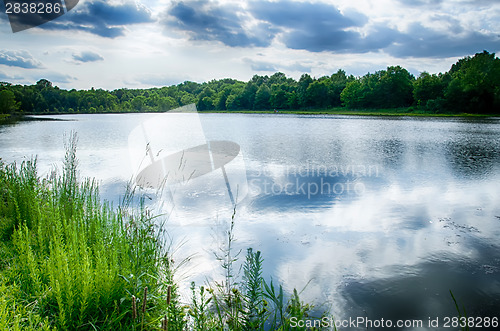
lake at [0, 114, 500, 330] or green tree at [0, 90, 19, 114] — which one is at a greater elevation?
green tree at [0, 90, 19, 114]

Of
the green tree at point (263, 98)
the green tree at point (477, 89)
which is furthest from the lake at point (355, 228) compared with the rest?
the green tree at point (263, 98)

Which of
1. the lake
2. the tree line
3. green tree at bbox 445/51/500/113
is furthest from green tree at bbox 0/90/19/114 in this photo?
green tree at bbox 445/51/500/113

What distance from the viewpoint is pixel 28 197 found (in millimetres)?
5699

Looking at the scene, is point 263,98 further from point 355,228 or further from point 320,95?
point 355,228

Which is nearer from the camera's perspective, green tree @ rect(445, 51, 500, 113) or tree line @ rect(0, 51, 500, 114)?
green tree @ rect(445, 51, 500, 113)

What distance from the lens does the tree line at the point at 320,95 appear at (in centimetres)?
6638

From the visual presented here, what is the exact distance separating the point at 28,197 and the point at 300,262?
458cm

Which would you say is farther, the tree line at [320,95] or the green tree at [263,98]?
the green tree at [263,98]

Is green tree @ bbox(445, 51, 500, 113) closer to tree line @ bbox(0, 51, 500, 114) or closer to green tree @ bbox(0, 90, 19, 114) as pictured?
tree line @ bbox(0, 51, 500, 114)

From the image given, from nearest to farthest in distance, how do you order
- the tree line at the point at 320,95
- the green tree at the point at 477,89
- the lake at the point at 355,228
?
the lake at the point at 355,228, the green tree at the point at 477,89, the tree line at the point at 320,95

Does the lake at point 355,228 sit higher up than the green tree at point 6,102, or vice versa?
the green tree at point 6,102

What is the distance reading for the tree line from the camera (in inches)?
2613

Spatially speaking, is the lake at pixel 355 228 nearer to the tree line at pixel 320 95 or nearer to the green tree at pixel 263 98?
the tree line at pixel 320 95

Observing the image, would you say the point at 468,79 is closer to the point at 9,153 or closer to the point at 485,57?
the point at 485,57
